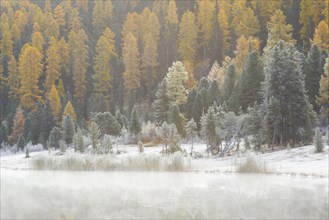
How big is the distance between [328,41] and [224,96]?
19364 mm

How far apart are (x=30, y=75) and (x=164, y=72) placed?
18.7 metres

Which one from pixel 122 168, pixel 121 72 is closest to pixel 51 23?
pixel 121 72

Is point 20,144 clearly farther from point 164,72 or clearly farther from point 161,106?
point 164,72

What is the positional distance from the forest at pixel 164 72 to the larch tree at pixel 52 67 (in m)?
0.15

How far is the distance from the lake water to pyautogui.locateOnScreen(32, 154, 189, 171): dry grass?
43.5 inches

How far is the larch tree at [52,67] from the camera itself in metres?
70.9

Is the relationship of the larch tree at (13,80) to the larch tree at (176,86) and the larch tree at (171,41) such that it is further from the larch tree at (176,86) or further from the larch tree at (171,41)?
the larch tree at (176,86)

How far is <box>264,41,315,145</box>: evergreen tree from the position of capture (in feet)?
82.3

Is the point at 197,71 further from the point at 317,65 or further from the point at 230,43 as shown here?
the point at 317,65

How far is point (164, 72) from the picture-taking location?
66812mm

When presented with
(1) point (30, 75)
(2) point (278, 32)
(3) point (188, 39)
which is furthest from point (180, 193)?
(1) point (30, 75)

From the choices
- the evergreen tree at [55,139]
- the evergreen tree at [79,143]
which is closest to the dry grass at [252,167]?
the evergreen tree at [79,143]

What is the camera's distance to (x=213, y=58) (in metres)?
67.7

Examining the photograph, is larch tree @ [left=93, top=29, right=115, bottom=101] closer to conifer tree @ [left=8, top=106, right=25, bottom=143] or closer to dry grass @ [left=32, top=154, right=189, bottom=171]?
conifer tree @ [left=8, top=106, right=25, bottom=143]
